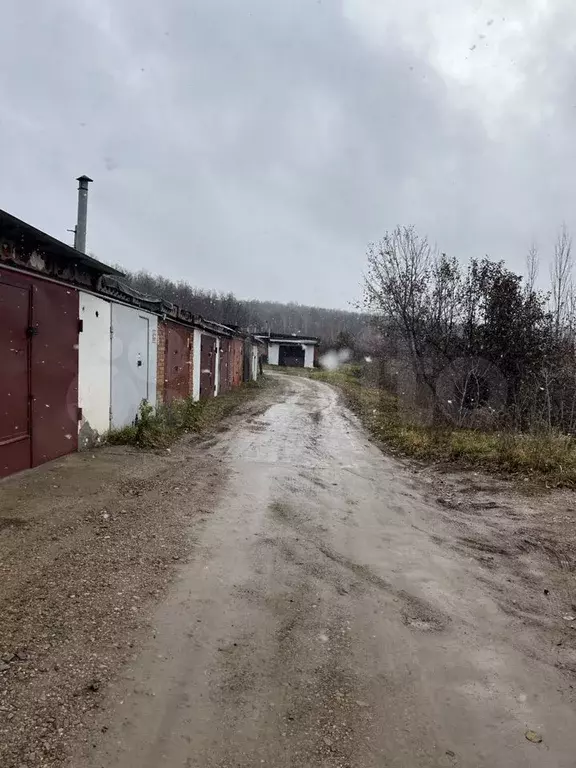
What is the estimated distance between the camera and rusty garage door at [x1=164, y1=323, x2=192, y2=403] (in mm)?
11180

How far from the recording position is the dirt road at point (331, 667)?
2.03m

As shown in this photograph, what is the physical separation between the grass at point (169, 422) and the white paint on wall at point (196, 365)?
37cm

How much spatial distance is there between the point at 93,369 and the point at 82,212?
6123 millimetres

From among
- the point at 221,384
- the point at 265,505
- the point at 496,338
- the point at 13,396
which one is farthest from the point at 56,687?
the point at 221,384

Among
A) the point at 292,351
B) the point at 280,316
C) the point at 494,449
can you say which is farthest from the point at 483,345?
the point at 280,316

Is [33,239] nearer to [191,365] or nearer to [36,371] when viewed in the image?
[36,371]

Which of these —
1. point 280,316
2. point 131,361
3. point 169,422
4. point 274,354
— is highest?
point 280,316

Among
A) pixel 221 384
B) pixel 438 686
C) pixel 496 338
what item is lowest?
pixel 438 686

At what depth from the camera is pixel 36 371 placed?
230 inches

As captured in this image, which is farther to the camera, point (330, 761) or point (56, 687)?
point (56, 687)

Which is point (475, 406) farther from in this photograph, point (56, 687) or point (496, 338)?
point (56, 687)

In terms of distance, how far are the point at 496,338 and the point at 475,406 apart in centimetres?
216

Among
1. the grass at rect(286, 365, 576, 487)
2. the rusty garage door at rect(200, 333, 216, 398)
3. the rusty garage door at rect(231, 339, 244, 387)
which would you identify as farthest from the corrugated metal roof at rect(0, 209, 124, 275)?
the rusty garage door at rect(231, 339, 244, 387)

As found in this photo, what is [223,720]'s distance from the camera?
2146mm
